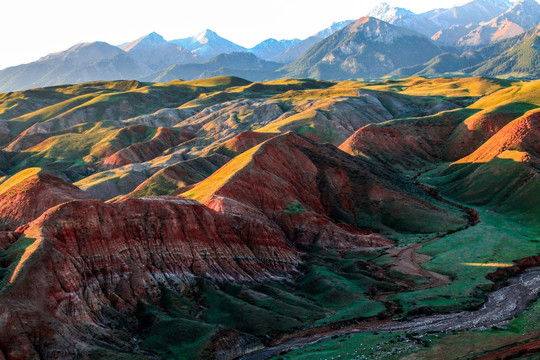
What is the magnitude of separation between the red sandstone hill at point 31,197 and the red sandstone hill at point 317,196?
29634 mm

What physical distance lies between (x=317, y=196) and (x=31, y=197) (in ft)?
198

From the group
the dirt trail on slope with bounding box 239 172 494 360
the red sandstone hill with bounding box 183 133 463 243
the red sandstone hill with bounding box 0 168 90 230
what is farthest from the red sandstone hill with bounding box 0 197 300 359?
the red sandstone hill with bounding box 0 168 90 230

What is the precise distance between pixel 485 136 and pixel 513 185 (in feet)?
155

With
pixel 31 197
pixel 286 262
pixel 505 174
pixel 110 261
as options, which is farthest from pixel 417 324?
pixel 31 197

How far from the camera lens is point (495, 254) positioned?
301 feet

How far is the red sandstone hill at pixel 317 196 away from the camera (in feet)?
340

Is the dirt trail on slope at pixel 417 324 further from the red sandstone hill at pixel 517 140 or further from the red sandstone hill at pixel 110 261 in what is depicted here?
the red sandstone hill at pixel 517 140

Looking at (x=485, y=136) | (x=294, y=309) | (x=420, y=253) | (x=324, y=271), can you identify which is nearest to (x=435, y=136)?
(x=485, y=136)

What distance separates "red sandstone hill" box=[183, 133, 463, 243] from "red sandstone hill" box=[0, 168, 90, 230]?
2963 cm

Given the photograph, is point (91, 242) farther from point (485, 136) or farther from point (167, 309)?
point (485, 136)

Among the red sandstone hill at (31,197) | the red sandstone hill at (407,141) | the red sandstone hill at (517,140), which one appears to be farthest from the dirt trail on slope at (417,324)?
the red sandstone hill at (407,141)

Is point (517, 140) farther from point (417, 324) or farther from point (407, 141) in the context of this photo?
point (417, 324)

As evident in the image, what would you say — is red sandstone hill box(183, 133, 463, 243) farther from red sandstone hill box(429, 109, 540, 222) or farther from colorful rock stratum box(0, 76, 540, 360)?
red sandstone hill box(429, 109, 540, 222)

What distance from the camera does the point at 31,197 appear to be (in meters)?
118
